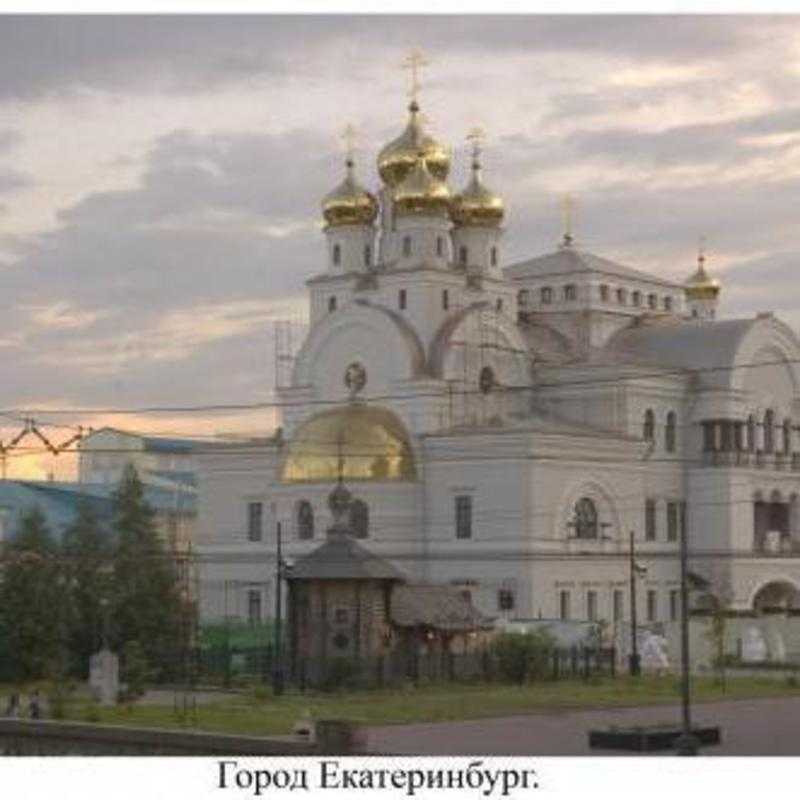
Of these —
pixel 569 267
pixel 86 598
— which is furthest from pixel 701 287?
pixel 86 598

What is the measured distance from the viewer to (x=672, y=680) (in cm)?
4353

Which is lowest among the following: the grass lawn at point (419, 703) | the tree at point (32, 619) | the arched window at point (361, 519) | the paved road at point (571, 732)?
the paved road at point (571, 732)

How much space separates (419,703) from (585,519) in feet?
72.1

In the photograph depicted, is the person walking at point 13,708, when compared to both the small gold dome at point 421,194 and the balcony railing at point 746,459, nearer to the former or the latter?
the small gold dome at point 421,194

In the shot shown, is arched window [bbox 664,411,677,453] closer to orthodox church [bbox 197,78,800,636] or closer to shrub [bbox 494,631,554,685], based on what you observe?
orthodox church [bbox 197,78,800,636]

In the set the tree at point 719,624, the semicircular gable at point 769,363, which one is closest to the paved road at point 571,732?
the tree at point 719,624

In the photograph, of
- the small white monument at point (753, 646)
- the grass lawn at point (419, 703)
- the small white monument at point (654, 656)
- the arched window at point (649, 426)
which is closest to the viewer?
the grass lawn at point (419, 703)

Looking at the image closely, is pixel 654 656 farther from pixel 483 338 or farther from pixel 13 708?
pixel 13 708

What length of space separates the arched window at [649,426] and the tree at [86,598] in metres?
17.9

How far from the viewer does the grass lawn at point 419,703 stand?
106 feet

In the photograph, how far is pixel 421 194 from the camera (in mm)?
60188

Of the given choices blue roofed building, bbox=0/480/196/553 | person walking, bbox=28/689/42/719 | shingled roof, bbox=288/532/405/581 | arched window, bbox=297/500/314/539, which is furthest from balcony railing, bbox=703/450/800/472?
person walking, bbox=28/689/42/719

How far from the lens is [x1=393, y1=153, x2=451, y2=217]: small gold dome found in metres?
60.3

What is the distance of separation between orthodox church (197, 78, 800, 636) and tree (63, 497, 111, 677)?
28.4 ft
